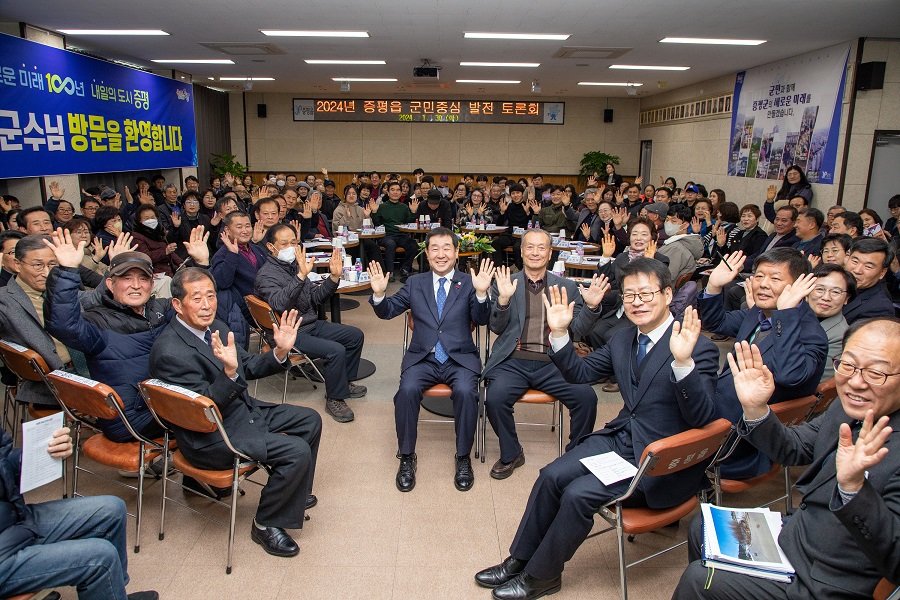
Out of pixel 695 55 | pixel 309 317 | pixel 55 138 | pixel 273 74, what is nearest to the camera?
pixel 309 317

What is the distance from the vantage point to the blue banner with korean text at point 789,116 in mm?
8914

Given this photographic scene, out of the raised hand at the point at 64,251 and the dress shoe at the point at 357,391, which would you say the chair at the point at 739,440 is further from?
the raised hand at the point at 64,251

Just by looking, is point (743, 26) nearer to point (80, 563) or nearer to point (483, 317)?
point (483, 317)

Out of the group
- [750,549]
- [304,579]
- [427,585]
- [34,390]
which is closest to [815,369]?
[750,549]

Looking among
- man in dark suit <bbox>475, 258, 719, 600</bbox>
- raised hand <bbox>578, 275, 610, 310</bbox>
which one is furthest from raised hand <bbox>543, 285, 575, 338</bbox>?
raised hand <bbox>578, 275, 610, 310</bbox>

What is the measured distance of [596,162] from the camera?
17.2 metres

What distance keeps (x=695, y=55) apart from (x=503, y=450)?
8.74m

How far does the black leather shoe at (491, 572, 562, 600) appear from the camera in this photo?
2.68 m

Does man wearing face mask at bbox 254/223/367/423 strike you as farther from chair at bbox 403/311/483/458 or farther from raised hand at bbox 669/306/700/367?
raised hand at bbox 669/306/700/367

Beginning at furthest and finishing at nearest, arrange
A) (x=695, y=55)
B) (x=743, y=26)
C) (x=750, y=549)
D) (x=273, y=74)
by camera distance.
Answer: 1. (x=273, y=74)
2. (x=695, y=55)
3. (x=743, y=26)
4. (x=750, y=549)

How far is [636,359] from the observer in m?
2.87

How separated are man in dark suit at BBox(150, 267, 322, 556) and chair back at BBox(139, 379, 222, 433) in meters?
0.11

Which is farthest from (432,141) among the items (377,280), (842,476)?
(842,476)

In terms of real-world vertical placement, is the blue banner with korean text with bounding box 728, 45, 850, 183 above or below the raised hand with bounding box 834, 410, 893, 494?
above
